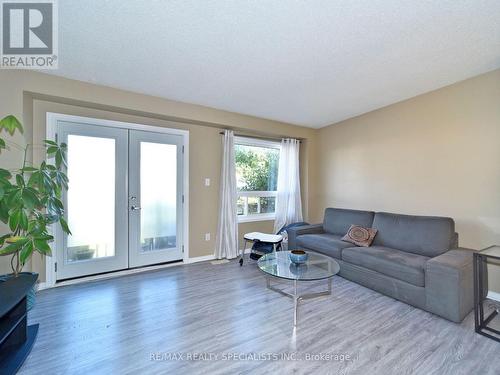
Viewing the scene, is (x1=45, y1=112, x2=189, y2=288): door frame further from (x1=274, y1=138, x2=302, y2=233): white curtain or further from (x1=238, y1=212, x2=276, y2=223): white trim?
(x1=274, y1=138, x2=302, y2=233): white curtain

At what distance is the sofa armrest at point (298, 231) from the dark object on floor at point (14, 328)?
316cm

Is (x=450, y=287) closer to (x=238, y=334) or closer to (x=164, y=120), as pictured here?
(x=238, y=334)

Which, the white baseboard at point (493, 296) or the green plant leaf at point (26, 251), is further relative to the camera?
the white baseboard at point (493, 296)

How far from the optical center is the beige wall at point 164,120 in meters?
2.39

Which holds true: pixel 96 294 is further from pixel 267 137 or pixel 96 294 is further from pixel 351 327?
pixel 267 137

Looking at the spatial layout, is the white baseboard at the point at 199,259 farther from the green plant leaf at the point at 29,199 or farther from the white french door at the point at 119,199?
the green plant leaf at the point at 29,199

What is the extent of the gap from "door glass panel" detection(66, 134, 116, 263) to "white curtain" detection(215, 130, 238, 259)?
Answer: 1.55 meters

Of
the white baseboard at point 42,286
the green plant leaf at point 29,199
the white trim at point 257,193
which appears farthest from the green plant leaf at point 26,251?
the white trim at point 257,193

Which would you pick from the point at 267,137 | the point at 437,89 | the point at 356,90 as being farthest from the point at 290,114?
the point at 437,89

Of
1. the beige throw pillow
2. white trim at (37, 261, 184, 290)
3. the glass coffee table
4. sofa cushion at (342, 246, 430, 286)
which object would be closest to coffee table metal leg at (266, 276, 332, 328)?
the glass coffee table

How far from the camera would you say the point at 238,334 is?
6.25 ft

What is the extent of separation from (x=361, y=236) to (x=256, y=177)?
2.08m

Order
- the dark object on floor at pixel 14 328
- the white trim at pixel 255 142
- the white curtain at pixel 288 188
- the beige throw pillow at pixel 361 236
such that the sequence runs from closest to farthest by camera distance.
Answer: the dark object on floor at pixel 14 328
the beige throw pillow at pixel 361 236
the white trim at pixel 255 142
the white curtain at pixel 288 188

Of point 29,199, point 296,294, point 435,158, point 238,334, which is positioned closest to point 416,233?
point 435,158
